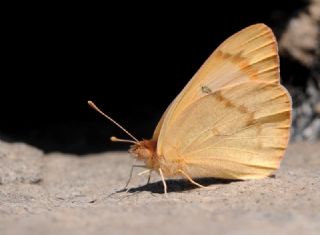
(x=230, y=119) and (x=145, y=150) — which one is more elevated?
(x=230, y=119)

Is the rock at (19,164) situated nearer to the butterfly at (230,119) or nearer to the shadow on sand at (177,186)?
the shadow on sand at (177,186)

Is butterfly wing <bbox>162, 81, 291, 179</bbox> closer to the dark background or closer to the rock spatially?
the rock

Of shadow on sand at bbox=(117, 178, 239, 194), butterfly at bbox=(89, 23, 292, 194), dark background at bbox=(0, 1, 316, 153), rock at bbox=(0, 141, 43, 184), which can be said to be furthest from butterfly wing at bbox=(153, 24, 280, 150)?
dark background at bbox=(0, 1, 316, 153)

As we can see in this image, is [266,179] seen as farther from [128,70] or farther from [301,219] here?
[128,70]

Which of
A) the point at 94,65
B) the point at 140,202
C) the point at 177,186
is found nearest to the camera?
the point at 140,202

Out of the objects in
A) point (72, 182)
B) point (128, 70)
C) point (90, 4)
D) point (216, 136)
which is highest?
point (90, 4)

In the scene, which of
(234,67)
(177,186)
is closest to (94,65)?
(177,186)

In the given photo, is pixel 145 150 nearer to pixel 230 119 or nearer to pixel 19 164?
pixel 230 119

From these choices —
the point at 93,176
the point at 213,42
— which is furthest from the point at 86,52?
the point at 93,176

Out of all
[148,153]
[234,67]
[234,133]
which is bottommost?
[148,153]
